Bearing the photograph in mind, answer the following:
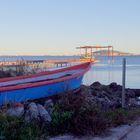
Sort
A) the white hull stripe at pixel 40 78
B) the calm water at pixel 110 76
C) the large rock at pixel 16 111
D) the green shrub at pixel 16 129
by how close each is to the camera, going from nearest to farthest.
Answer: the green shrub at pixel 16 129 < the large rock at pixel 16 111 < the white hull stripe at pixel 40 78 < the calm water at pixel 110 76

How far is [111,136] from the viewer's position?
25.7ft

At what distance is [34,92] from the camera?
368 inches

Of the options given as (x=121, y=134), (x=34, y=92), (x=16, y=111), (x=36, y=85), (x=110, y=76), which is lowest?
(x=110, y=76)

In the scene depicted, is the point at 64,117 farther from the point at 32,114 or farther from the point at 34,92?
the point at 34,92

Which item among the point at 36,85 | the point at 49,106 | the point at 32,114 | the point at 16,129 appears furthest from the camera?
the point at 36,85

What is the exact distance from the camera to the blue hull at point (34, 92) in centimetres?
847

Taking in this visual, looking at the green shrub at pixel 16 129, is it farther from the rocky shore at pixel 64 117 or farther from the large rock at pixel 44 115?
the large rock at pixel 44 115

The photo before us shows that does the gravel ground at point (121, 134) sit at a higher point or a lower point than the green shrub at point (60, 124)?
lower

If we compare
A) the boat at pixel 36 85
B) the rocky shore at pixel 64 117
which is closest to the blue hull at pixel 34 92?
the boat at pixel 36 85

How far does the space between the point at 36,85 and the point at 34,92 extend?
0.51 feet

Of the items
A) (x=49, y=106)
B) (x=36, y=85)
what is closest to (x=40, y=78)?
(x=36, y=85)

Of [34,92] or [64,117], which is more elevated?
[34,92]

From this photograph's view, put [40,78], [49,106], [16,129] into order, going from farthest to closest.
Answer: [40,78], [49,106], [16,129]

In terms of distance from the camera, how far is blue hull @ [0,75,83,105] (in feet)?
27.8
